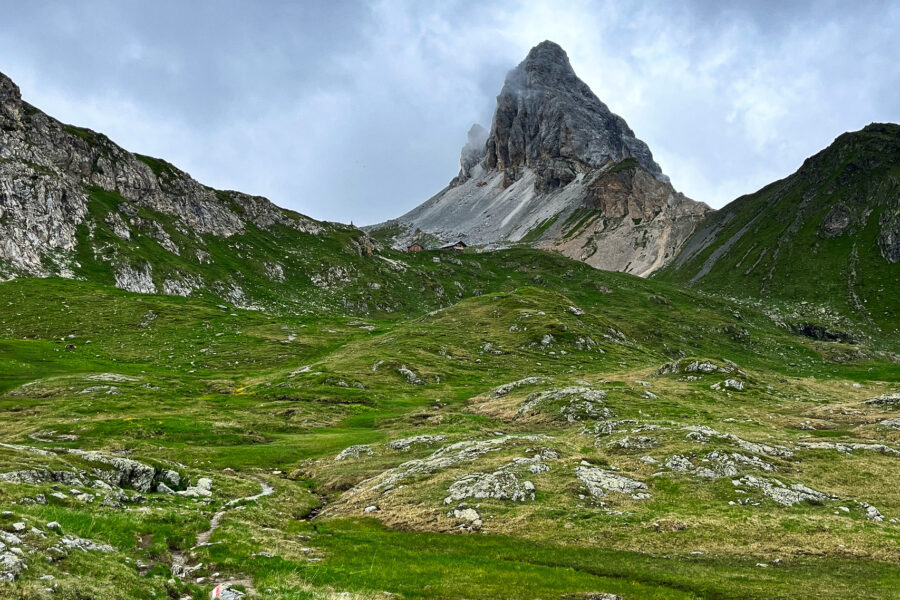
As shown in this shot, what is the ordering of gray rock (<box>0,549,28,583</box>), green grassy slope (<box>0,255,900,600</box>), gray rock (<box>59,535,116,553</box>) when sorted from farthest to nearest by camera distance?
green grassy slope (<box>0,255,900,600</box>), gray rock (<box>59,535,116,553</box>), gray rock (<box>0,549,28,583</box>)

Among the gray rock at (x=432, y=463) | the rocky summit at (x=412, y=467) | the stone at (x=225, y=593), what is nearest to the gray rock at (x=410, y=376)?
the rocky summit at (x=412, y=467)

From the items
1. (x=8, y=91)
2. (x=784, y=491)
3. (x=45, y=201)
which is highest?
(x=8, y=91)

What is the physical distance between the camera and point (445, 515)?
116 ft

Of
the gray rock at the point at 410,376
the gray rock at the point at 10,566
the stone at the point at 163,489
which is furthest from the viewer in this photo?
the gray rock at the point at 410,376

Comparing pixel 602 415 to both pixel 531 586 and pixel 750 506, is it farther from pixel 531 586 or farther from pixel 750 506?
pixel 531 586

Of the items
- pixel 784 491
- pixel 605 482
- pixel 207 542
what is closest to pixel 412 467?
pixel 605 482

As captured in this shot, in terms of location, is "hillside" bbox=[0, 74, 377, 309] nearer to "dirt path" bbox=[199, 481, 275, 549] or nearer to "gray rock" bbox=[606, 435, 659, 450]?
"dirt path" bbox=[199, 481, 275, 549]

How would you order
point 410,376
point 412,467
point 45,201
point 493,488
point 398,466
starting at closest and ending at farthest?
point 493,488 < point 412,467 < point 398,466 < point 410,376 < point 45,201

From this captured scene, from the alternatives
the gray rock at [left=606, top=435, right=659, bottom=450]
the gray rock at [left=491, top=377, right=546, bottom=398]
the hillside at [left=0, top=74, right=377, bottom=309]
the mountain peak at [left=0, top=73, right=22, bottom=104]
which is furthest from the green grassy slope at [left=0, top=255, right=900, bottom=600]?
the mountain peak at [left=0, top=73, right=22, bottom=104]

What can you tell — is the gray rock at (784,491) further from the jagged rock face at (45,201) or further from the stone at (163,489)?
the jagged rock face at (45,201)

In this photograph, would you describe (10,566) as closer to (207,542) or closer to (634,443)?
(207,542)

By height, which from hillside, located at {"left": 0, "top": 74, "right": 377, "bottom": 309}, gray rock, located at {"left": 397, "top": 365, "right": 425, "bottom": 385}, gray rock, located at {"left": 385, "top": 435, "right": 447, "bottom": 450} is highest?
hillside, located at {"left": 0, "top": 74, "right": 377, "bottom": 309}

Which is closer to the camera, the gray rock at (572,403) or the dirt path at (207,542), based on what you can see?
the dirt path at (207,542)

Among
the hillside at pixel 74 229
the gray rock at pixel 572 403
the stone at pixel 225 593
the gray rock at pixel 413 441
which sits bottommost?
the stone at pixel 225 593
